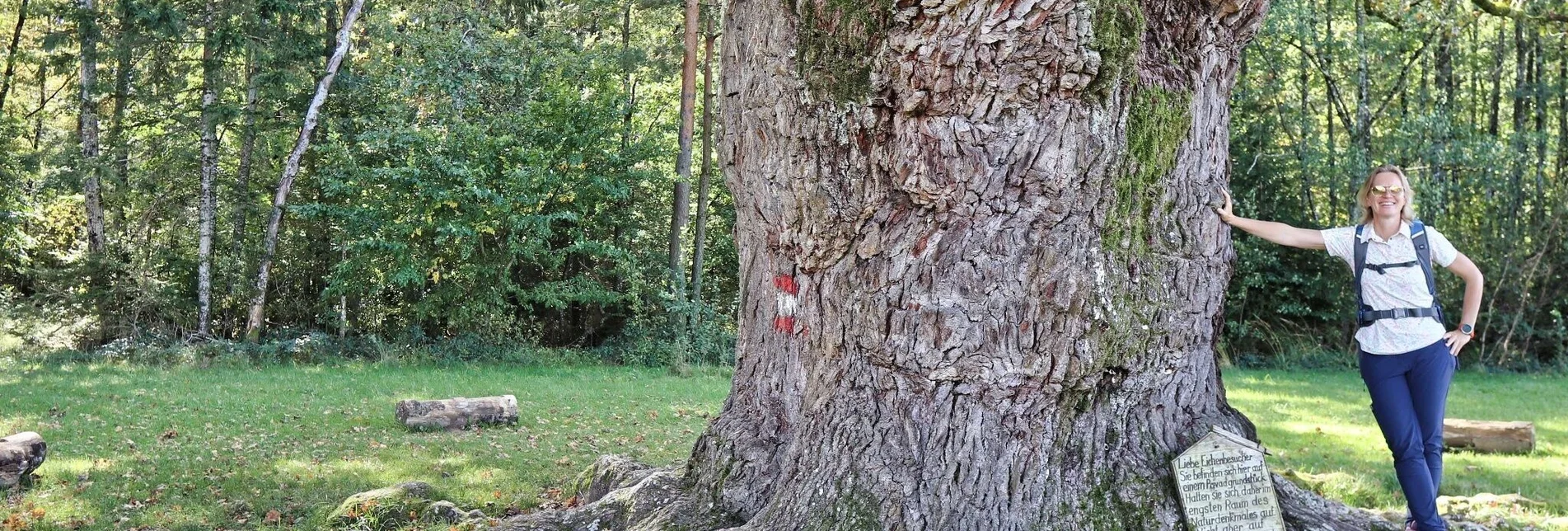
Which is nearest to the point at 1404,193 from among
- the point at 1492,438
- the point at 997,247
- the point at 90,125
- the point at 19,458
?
the point at 997,247

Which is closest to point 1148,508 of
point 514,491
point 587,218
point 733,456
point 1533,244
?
point 733,456

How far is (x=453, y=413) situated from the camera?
9.45 m

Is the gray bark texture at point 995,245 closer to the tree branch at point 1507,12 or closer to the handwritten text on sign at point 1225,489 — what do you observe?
the handwritten text on sign at point 1225,489

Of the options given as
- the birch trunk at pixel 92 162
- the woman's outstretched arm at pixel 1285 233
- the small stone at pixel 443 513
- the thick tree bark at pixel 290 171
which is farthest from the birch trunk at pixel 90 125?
the woman's outstretched arm at pixel 1285 233

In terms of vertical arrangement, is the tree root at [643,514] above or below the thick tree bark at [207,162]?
below

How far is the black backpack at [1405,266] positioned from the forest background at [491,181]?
545 inches

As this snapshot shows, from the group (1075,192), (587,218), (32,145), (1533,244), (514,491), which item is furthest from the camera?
(32,145)

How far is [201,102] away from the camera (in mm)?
17719

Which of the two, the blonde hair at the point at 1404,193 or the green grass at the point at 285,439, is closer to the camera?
the blonde hair at the point at 1404,193

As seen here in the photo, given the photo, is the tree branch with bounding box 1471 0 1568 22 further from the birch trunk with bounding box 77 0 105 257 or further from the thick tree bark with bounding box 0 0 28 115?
the thick tree bark with bounding box 0 0 28 115

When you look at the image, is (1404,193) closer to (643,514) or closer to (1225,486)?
(1225,486)

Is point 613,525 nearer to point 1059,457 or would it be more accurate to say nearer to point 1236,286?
point 1059,457

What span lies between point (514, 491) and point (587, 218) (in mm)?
12101

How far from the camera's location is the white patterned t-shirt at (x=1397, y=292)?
435 cm
